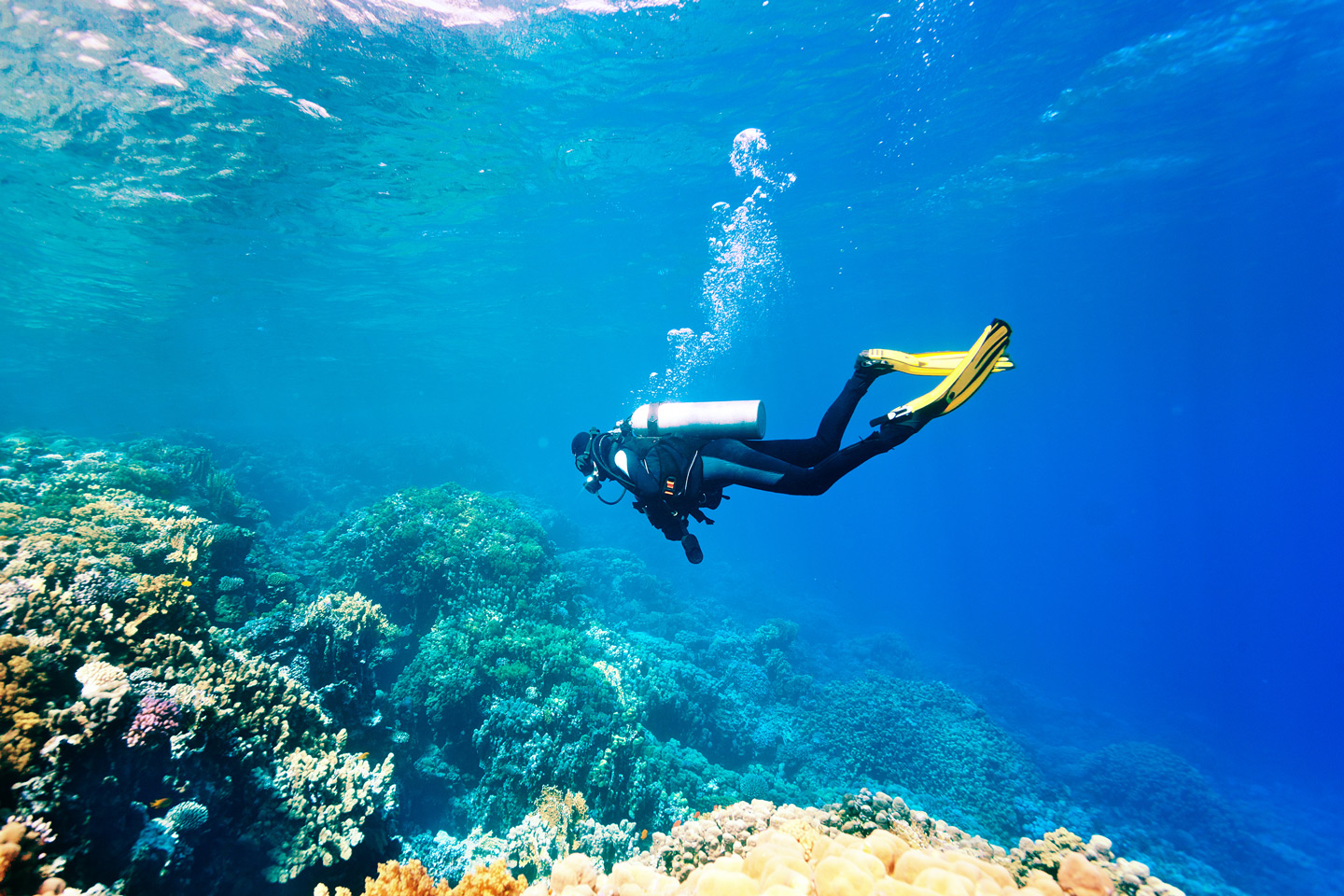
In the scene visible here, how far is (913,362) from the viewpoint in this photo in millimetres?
4320

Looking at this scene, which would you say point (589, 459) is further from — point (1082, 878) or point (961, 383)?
point (1082, 878)

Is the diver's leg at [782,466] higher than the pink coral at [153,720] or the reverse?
higher

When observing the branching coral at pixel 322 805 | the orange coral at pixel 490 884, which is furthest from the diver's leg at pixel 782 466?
the branching coral at pixel 322 805

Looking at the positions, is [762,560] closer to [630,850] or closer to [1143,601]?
[630,850]

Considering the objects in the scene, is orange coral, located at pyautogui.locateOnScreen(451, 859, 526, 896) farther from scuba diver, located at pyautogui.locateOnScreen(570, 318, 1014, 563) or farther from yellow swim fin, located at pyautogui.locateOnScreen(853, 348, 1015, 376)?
yellow swim fin, located at pyautogui.locateOnScreen(853, 348, 1015, 376)

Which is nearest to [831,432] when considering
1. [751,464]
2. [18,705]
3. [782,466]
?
[782,466]

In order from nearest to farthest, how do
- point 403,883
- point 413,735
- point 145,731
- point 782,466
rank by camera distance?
point 403,883, point 145,731, point 782,466, point 413,735

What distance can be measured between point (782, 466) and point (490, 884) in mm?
3769

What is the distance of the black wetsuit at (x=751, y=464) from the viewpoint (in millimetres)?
4316

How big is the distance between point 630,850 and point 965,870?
452 centimetres

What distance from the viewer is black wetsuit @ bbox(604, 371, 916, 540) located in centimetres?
432

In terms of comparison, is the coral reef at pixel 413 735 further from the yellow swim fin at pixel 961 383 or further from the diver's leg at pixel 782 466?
the yellow swim fin at pixel 961 383

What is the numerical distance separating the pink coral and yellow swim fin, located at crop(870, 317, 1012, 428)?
5834 millimetres

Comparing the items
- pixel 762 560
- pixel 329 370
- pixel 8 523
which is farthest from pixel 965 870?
pixel 329 370
